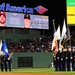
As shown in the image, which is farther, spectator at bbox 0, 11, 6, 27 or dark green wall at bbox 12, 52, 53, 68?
dark green wall at bbox 12, 52, 53, 68

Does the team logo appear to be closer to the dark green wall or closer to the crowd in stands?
the crowd in stands

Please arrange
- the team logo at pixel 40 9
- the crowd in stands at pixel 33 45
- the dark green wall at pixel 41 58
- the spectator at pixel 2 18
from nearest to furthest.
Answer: the spectator at pixel 2 18, the dark green wall at pixel 41 58, the crowd in stands at pixel 33 45, the team logo at pixel 40 9

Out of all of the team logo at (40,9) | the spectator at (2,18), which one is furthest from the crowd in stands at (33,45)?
the team logo at (40,9)

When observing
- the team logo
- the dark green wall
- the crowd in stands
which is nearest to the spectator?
the crowd in stands

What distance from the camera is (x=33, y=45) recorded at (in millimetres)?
43156

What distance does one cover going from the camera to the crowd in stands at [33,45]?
136ft

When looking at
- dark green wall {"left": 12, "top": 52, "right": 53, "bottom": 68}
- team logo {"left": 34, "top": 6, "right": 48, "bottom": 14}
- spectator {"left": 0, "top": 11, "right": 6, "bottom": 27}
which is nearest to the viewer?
spectator {"left": 0, "top": 11, "right": 6, "bottom": 27}

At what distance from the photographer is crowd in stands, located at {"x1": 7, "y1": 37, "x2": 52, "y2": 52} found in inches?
1633

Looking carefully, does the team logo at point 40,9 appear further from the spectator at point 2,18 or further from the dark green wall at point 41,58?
the dark green wall at point 41,58

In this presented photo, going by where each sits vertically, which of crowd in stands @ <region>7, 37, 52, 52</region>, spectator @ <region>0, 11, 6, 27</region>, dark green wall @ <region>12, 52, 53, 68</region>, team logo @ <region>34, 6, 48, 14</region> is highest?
team logo @ <region>34, 6, 48, 14</region>

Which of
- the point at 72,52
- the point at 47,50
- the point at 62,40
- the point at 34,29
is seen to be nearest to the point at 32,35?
the point at 34,29

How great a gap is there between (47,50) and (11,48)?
4298mm

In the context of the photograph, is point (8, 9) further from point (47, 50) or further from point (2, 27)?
point (47, 50)

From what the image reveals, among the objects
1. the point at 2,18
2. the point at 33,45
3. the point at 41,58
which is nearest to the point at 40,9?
the point at 33,45
